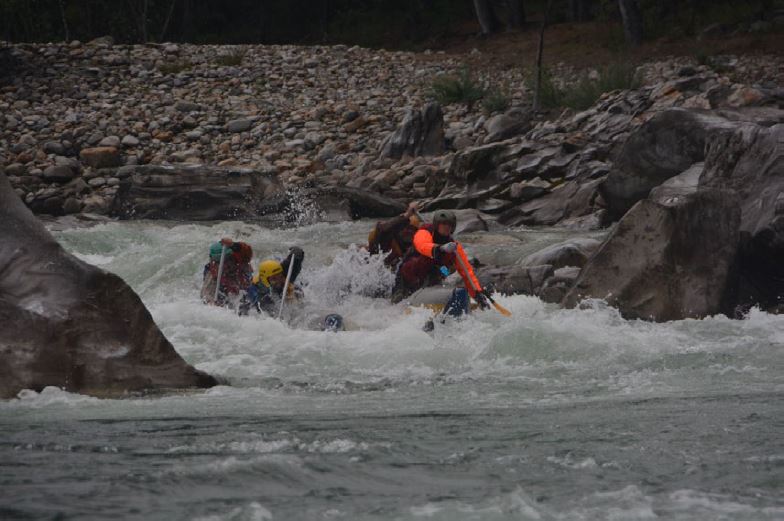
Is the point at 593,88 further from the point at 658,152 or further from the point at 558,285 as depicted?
the point at 558,285

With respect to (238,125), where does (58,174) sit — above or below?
below

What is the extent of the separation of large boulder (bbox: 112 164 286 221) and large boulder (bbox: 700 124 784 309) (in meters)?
8.91

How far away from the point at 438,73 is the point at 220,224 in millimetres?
13003

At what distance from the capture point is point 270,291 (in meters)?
11.6

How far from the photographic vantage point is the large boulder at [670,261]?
425 inches

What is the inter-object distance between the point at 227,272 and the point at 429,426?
21.0ft

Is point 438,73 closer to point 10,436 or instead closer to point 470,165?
point 470,165

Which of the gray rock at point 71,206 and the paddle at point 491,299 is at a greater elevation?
the gray rock at point 71,206

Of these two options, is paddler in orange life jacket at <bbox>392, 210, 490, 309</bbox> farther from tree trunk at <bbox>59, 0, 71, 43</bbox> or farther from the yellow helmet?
tree trunk at <bbox>59, 0, 71, 43</bbox>

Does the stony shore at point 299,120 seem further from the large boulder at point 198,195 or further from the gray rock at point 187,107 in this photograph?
the large boulder at point 198,195

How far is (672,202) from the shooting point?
36.2 ft

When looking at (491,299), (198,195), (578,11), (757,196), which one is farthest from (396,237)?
(578,11)

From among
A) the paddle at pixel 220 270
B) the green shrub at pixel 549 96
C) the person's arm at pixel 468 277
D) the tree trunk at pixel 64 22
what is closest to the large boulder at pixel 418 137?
the green shrub at pixel 549 96

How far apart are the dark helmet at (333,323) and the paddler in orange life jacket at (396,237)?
1336 mm
